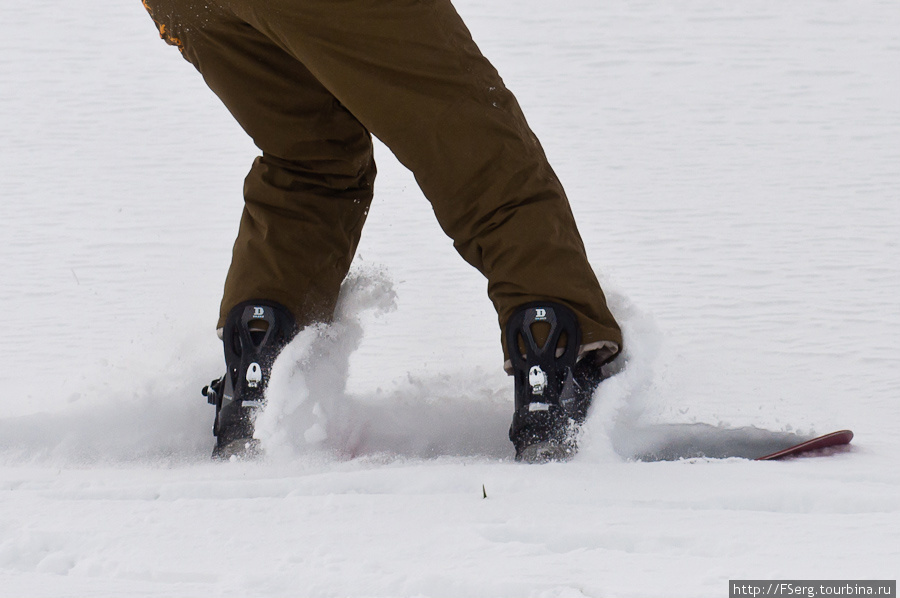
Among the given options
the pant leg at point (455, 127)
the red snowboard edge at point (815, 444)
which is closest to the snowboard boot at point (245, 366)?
the pant leg at point (455, 127)

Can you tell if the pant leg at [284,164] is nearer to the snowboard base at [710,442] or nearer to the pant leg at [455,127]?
the pant leg at [455,127]

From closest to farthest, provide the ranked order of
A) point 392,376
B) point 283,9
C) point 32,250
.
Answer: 1. point 283,9
2. point 392,376
3. point 32,250

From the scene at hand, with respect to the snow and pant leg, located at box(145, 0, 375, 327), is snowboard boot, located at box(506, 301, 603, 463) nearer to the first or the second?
the snow

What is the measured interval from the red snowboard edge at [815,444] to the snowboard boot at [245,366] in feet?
1.76

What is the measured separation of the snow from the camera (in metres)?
0.77

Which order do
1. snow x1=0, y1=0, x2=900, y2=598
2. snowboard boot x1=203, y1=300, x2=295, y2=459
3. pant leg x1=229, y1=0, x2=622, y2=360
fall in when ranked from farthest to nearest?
snowboard boot x1=203, y1=300, x2=295, y2=459 → pant leg x1=229, y1=0, x2=622, y2=360 → snow x1=0, y1=0, x2=900, y2=598

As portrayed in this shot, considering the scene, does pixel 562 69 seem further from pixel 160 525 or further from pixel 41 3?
pixel 160 525

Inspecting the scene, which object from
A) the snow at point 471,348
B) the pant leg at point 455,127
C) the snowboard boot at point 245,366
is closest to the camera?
the snow at point 471,348

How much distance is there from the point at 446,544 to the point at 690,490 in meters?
0.23

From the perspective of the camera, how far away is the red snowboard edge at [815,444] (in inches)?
40.5

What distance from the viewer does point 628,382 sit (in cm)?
106

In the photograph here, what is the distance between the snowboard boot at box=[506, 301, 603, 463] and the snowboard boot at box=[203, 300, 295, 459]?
28 centimetres

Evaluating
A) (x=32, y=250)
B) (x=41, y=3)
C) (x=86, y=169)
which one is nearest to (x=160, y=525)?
(x=32, y=250)

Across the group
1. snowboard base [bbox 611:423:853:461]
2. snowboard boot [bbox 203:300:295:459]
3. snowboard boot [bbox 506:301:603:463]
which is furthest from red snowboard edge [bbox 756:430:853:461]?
snowboard boot [bbox 203:300:295:459]
